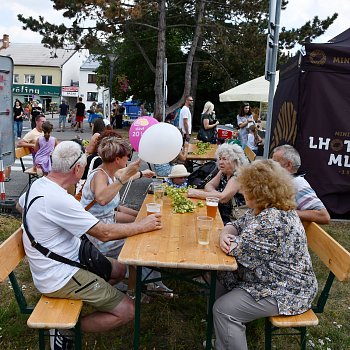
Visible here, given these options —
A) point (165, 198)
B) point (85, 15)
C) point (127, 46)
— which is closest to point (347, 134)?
point (165, 198)

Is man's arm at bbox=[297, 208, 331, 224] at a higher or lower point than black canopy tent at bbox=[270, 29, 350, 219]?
lower

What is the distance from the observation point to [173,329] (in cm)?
327

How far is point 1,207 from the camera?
19.4 ft

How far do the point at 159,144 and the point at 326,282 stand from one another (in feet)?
6.14

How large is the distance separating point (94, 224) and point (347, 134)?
4.27m

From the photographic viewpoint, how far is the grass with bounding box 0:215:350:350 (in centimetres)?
303

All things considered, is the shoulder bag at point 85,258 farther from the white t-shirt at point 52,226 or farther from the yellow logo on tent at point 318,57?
the yellow logo on tent at point 318,57

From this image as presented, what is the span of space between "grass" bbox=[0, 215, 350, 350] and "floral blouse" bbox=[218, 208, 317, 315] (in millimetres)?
723

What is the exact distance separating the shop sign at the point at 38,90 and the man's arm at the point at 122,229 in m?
53.0

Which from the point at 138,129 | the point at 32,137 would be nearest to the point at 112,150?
the point at 138,129

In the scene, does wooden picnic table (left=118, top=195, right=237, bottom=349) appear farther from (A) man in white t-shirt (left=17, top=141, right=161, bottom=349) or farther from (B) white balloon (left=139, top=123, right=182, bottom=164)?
(B) white balloon (left=139, top=123, right=182, bottom=164)

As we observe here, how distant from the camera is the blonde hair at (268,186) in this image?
2.49 meters

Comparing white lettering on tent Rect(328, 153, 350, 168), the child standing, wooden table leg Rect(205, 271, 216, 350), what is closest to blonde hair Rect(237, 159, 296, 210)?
wooden table leg Rect(205, 271, 216, 350)

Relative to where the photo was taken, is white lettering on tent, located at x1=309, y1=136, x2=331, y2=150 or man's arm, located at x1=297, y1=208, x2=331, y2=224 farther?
white lettering on tent, located at x1=309, y1=136, x2=331, y2=150
